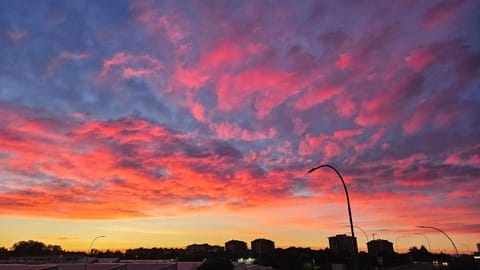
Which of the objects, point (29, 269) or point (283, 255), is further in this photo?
point (283, 255)

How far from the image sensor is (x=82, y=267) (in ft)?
299

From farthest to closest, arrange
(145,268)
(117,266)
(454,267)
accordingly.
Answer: (145,268)
(117,266)
(454,267)

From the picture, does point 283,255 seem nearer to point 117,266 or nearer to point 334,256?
point 334,256

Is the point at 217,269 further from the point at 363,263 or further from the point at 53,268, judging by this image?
the point at 363,263

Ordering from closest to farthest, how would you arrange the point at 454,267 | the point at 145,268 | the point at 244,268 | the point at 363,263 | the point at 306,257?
1. the point at 454,267
2. the point at 145,268
3. the point at 244,268
4. the point at 306,257
5. the point at 363,263

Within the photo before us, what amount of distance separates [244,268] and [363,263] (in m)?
84.5

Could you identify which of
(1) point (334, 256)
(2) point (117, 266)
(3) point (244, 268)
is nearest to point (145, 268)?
(2) point (117, 266)

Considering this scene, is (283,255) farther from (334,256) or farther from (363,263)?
(363,263)

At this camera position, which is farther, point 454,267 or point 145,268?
point 145,268

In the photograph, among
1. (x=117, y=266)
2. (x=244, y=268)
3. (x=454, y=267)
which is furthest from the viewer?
(x=244, y=268)

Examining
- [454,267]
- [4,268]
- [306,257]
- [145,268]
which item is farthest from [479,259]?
[4,268]

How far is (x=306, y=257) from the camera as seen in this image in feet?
459

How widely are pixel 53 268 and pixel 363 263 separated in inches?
4791

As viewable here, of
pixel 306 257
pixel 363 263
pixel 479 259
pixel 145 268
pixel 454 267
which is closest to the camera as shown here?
pixel 454 267
